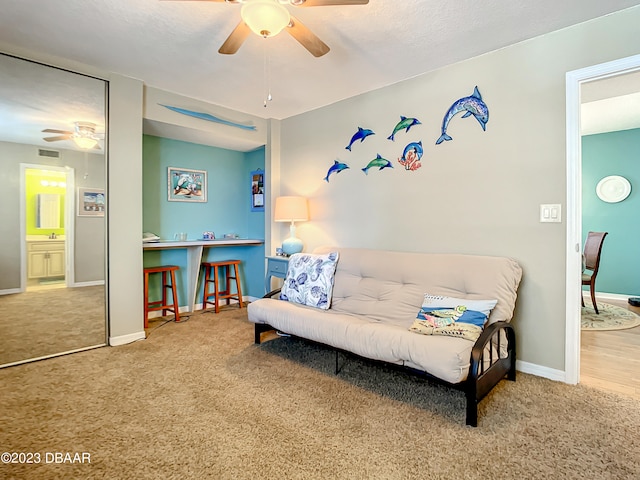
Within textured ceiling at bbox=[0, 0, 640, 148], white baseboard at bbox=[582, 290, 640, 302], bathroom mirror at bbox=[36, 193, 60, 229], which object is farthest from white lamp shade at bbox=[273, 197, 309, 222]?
white baseboard at bbox=[582, 290, 640, 302]

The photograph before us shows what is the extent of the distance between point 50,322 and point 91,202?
1052 mm

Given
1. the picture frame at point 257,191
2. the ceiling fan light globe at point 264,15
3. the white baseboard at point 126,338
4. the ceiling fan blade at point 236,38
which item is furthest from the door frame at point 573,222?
the white baseboard at point 126,338

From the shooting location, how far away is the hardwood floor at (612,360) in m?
2.30

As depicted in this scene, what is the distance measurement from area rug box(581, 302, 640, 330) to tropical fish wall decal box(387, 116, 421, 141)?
2.74 metres

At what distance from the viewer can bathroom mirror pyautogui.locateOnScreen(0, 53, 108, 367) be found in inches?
103

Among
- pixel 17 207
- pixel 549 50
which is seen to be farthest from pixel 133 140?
pixel 549 50

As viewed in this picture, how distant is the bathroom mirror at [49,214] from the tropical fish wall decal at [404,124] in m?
2.61

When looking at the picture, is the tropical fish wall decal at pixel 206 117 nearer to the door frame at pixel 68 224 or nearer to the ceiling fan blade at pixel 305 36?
the door frame at pixel 68 224

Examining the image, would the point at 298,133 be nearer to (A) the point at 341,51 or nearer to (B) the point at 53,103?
(A) the point at 341,51

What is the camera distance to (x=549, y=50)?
2367 mm

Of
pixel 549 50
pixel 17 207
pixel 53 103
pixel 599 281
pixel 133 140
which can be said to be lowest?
pixel 599 281

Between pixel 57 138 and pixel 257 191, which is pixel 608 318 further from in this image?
pixel 57 138

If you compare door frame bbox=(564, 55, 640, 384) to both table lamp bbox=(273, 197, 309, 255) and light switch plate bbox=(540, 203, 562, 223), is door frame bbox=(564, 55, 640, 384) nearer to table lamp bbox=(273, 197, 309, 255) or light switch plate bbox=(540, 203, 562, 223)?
light switch plate bbox=(540, 203, 562, 223)

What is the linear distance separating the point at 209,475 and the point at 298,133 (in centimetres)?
356
